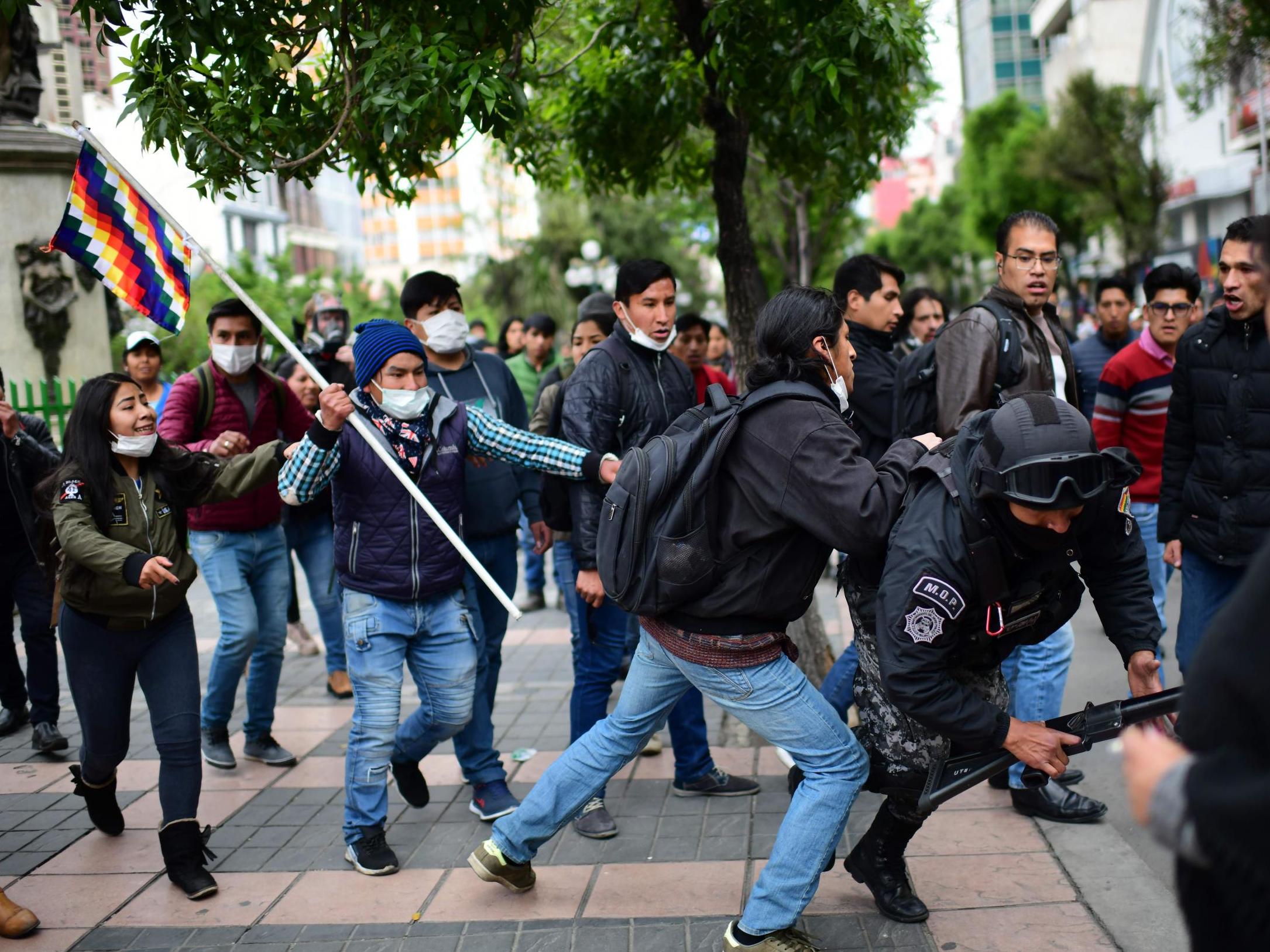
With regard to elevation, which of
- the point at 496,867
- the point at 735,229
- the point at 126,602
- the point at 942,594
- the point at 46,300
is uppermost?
the point at 46,300

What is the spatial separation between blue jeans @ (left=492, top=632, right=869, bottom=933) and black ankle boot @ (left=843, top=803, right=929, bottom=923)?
0.36 meters

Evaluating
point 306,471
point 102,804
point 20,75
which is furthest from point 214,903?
point 20,75

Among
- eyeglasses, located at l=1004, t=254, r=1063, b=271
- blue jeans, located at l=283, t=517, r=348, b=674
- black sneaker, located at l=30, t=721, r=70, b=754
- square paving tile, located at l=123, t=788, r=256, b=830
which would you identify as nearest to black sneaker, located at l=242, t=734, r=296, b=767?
square paving tile, located at l=123, t=788, r=256, b=830

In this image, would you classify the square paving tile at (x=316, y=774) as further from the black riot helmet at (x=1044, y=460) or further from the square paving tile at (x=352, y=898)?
the black riot helmet at (x=1044, y=460)

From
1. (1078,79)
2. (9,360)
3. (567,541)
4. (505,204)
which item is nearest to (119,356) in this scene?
(9,360)

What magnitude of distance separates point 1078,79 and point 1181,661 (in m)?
35.7

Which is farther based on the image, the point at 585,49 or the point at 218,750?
the point at 585,49

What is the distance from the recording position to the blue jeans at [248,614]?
5543mm

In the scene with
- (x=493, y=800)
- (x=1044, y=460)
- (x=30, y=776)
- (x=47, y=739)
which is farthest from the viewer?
(x=47, y=739)

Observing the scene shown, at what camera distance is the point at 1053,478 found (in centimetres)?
281

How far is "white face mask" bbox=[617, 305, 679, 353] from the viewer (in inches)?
190

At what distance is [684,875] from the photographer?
4250 mm

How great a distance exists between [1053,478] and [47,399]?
866 cm

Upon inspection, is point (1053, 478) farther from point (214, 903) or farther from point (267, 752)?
point (267, 752)
